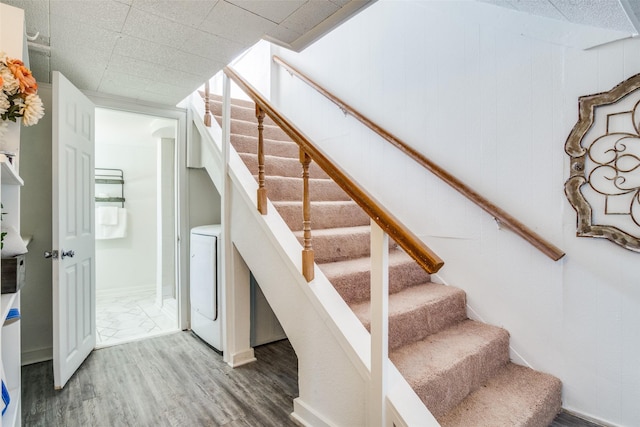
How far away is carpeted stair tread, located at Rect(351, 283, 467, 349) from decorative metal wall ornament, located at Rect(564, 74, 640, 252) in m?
0.79

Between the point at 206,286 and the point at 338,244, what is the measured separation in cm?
131

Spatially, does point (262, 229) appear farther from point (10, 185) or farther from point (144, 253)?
point (144, 253)

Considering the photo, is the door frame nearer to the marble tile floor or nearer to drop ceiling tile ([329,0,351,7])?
the marble tile floor

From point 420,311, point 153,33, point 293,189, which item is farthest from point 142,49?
point 420,311

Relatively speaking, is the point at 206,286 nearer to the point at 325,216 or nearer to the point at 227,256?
the point at 227,256

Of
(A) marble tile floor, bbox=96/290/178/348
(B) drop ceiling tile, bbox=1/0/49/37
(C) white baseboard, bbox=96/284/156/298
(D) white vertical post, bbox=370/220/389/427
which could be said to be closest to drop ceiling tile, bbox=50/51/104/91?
(B) drop ceiling tile, bbox=1/0/49/37

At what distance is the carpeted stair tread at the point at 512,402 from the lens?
4.87 ft

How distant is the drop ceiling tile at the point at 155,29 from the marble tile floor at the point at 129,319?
246 cm

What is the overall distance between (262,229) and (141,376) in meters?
1.38

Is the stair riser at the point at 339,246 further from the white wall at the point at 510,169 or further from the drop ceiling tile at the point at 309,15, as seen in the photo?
the drop ceiling tile at the point at 309,15

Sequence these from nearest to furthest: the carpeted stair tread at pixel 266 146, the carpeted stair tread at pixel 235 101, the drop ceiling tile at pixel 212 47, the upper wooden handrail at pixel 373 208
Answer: the upper wooden handrail at pixel 373 208, the drop ceiling tile at pixel 212 47, the carpeted stair tread at pixel 266 146, the carpeted stair tread at pixel 235 101

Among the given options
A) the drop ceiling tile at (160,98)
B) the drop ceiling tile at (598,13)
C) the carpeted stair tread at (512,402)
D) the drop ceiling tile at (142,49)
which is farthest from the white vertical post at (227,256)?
the drop ceiling tile at (598,13)

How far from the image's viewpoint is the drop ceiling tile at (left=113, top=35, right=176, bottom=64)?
1999 millimetres

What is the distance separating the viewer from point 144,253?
16.2 ft
